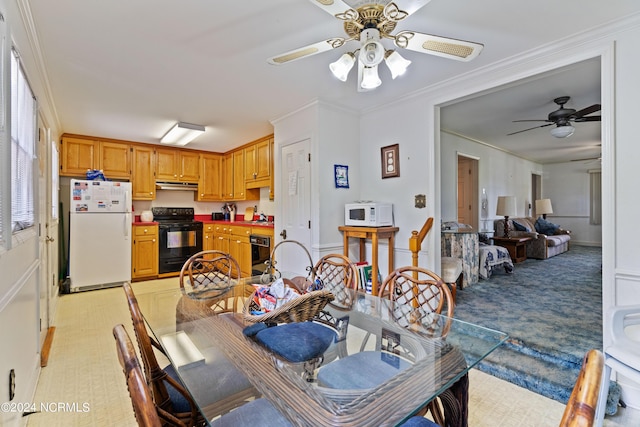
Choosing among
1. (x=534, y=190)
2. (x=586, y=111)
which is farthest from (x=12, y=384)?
(x=534, y=190)

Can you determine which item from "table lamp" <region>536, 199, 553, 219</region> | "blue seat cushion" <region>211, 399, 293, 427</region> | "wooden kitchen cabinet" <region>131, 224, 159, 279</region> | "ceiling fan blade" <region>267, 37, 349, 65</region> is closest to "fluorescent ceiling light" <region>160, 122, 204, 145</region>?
"wooden kitchen cabinet" <region>131, 224, 159, 279</region>

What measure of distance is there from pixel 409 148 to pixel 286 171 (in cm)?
148

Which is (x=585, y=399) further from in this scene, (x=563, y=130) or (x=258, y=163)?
(x=258, y=163)

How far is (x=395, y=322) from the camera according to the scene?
165 cm

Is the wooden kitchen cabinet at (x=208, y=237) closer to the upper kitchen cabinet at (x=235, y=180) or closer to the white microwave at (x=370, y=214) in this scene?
the upper kitchen cabinet at (x=235, y=180)

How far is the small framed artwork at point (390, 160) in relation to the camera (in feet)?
10.5

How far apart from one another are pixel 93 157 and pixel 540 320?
20.6ft

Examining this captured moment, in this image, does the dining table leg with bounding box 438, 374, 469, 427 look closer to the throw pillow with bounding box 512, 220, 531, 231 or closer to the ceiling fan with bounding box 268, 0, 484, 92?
the ceiling fan with bounding box 268, 0, 484, 92

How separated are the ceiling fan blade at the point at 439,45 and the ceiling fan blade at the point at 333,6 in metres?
0.30

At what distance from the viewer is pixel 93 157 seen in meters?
4.70

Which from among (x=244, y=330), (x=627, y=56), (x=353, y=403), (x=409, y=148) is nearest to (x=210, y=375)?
(x=244, y=330)

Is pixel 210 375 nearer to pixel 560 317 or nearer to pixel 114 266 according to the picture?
pixel 560 317

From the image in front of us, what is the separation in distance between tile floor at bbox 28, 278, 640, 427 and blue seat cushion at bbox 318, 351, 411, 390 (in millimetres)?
860

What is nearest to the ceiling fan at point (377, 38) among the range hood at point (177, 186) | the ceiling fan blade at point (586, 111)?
the ceiling fan blade at point (586, 111)
